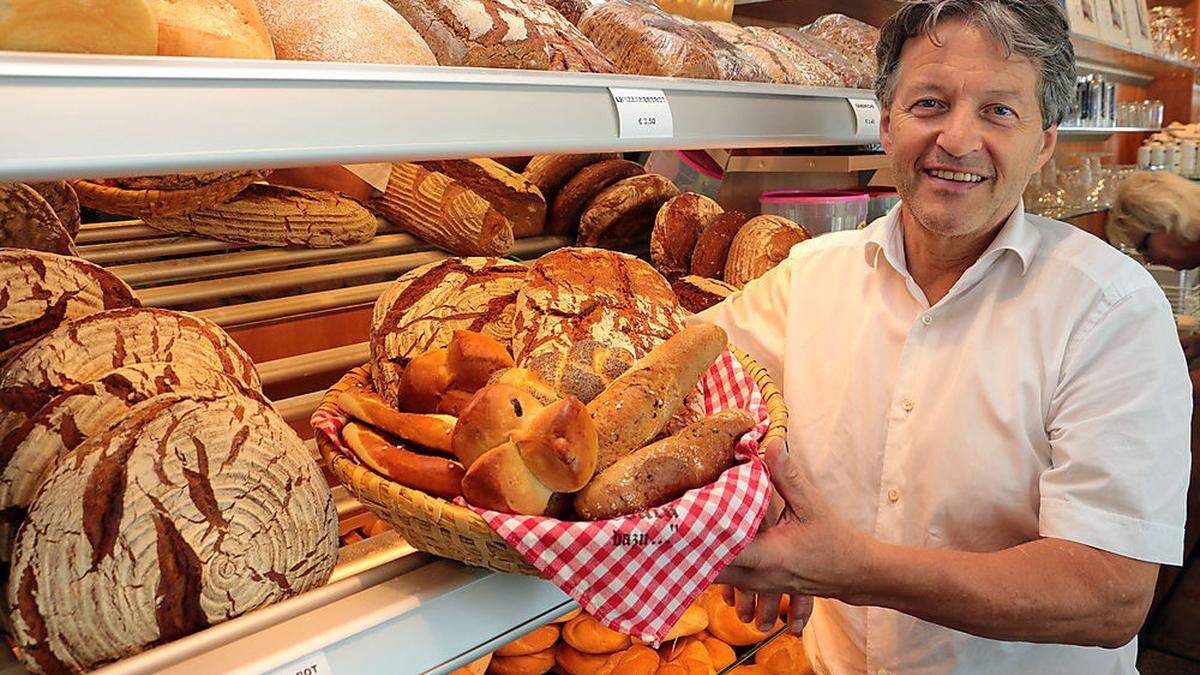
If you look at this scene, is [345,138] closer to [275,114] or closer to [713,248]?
[275,114]

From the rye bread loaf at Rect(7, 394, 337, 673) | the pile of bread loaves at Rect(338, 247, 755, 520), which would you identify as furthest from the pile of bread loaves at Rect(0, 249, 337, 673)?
the pile of bread loaves at Rect(338, 247, 755, 520)

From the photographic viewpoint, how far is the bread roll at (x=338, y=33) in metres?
0.93

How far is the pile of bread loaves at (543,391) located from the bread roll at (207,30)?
33 cm

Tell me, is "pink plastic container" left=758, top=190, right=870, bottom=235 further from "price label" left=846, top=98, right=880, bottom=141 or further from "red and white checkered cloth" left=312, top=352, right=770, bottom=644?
"red and white checkered cloth" left=312, top=352, right=770, bottom=644

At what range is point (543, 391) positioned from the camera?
769mm

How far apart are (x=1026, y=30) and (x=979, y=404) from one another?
47 centimetres

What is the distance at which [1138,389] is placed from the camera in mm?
1045

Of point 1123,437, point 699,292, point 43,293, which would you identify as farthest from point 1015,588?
point 43,293

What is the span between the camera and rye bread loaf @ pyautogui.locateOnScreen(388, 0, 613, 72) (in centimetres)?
104

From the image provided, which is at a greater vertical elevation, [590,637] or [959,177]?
[959,177]

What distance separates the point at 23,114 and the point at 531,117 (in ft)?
1.39

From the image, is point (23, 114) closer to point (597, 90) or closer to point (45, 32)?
point (45, 32)

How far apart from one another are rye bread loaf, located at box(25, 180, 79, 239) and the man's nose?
1.09 m

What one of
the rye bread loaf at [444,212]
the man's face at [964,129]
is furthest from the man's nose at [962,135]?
the rye bread loaf at [444,212]
